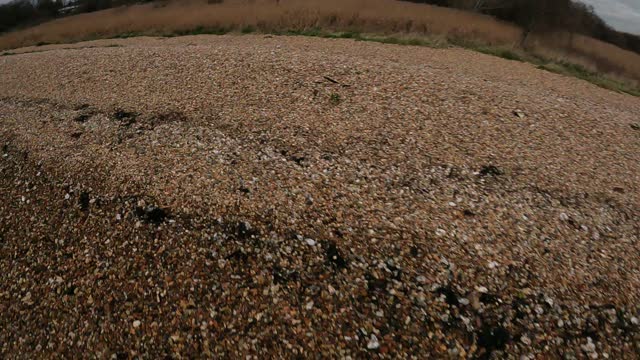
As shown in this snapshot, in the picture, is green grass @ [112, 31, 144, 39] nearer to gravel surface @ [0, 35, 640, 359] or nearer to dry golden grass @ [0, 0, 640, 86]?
dry golden grass @ [0, 0, 640, 86]

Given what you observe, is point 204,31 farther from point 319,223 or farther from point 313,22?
point 319,223

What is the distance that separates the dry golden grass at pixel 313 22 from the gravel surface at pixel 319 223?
10.6 meters

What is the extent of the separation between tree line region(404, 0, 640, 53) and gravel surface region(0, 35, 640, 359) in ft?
54.6

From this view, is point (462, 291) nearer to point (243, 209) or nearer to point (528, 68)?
point (243, 209)

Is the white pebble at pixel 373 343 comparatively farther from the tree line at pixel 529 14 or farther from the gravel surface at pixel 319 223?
the tree line at pixel 529 14

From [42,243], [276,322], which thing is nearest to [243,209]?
[276,322]

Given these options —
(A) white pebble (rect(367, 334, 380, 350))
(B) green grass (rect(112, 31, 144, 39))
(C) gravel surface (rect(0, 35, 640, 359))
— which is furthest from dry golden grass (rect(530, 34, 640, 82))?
(B) green grass (rect(112, 31, 144, 39))

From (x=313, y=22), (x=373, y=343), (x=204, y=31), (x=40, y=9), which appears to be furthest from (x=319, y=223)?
(x=40, y=9)

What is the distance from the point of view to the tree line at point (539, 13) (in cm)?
2561

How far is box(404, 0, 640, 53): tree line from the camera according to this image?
84.0 ft

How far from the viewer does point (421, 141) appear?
720 cm

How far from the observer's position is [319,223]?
205 inches

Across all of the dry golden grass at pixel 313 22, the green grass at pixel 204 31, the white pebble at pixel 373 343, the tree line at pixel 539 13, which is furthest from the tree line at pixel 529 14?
the white pebble at pixel 373 343

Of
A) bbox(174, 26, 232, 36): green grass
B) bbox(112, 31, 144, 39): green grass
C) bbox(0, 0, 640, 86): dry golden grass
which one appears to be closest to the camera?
bbox(0, 0, 640, 86): dry golden grass
